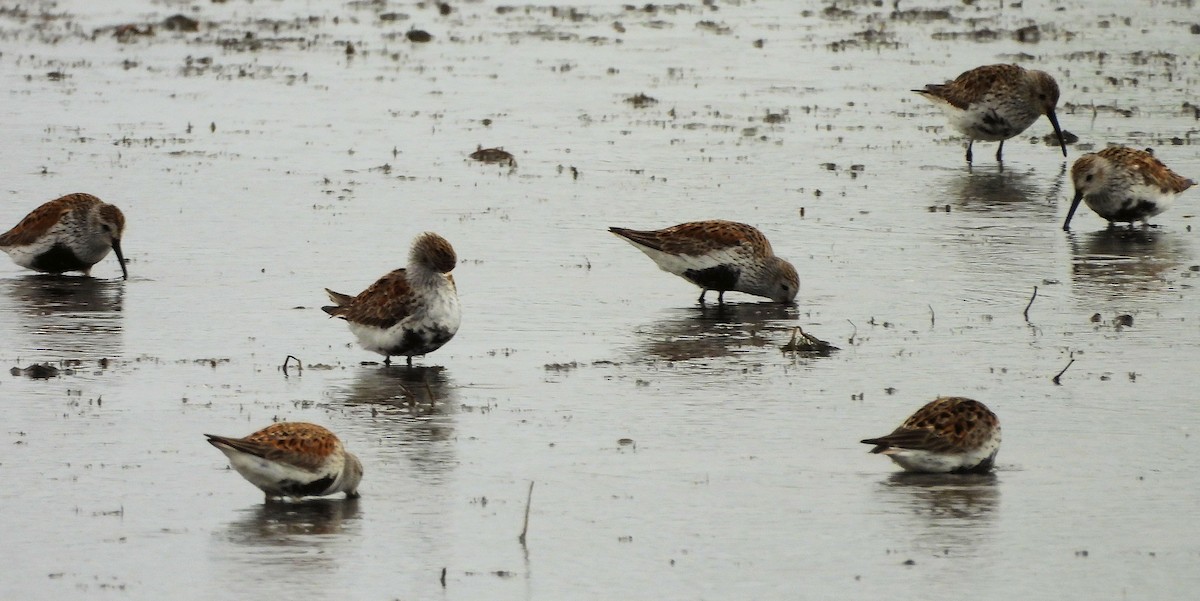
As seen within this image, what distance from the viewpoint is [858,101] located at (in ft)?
95.1

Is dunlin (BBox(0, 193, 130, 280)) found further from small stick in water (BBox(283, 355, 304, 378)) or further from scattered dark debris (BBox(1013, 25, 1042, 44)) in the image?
scattered dark debris (BBox(1013, 25, 1042, 44))

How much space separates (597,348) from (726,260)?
200 centimetres

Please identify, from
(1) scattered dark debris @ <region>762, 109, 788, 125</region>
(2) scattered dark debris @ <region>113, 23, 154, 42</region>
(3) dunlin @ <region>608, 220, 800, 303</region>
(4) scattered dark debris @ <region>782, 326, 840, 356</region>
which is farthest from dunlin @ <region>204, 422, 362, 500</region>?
(2) scattered dark debris @ <region>113, 23, 154, 42</region>

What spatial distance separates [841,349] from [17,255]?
7586 mm

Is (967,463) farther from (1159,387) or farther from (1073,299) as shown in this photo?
(1073,299)

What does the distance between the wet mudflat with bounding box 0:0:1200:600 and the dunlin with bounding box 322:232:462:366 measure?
290 mm

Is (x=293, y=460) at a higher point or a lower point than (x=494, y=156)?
higher

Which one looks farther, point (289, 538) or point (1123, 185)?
point (1123, 185)

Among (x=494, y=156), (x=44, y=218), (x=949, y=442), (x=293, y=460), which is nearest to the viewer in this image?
(x=293, y=460)

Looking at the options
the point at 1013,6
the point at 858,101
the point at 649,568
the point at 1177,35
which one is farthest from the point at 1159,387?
the point at 1013,6

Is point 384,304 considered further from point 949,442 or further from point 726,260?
point 949,442

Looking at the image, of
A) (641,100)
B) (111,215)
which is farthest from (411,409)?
(641,100)

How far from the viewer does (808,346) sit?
14.1 m

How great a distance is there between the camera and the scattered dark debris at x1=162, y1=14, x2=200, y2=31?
3947cm
